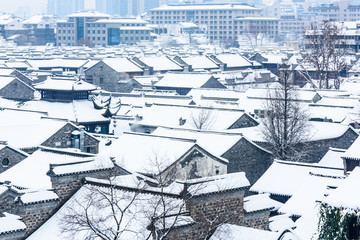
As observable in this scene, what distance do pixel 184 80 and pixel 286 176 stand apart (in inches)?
1899

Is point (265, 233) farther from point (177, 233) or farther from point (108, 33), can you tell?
point (108, 33)

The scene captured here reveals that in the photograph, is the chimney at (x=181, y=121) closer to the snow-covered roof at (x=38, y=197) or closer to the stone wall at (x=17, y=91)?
the stone wall at (x=17, y=91)

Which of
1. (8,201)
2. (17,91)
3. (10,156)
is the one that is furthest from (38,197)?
(17,91)

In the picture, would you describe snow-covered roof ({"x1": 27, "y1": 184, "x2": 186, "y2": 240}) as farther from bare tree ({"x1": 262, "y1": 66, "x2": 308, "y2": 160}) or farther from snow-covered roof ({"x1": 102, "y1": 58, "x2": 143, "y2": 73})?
snow-covered roof ({"x1": 102, "y1": 58, "x2": 143, "y2": 73})

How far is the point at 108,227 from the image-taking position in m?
20.4

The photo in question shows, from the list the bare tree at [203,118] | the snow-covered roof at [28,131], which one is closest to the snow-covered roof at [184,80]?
the bare tree at [203,118]

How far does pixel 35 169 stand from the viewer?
117ft

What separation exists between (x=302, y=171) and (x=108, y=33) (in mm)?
149031

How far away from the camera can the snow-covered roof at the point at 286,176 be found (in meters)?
40.1

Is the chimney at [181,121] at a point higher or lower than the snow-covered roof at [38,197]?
lower

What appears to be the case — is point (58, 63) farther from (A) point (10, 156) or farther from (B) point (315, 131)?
(A) point (10, 156)

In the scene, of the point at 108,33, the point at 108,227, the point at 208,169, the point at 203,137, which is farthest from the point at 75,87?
the point at 108,33

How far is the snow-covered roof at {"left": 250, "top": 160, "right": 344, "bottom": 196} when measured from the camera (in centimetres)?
4009

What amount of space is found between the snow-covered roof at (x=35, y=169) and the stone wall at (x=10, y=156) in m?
2.63
